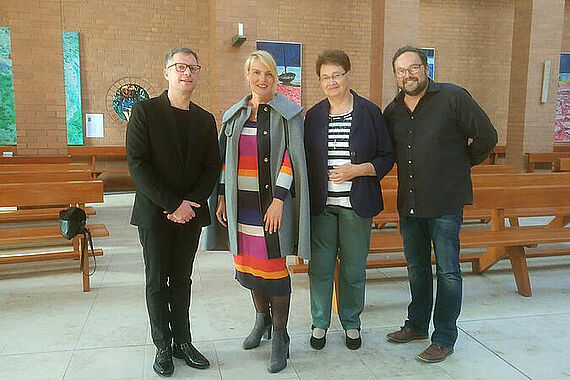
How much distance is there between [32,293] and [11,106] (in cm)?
695

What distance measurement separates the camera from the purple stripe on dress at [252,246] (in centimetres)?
248

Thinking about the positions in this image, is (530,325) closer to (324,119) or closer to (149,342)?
(324,119)

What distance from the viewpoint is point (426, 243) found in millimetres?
2807

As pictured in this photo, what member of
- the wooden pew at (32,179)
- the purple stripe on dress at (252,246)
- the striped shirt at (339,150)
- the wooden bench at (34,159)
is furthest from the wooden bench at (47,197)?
the wooden bench at (34,159)

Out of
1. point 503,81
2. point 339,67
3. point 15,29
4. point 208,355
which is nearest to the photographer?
point 339,67

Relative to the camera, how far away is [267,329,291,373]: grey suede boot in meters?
2.53

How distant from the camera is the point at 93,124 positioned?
32.2 feet

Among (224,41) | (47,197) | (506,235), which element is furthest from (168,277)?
(224,41)

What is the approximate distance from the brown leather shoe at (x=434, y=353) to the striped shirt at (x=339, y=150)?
0.93 meters

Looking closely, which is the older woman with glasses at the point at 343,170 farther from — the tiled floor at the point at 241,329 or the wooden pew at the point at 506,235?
the wooden pew at the point at 506,235

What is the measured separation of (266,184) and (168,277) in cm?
75

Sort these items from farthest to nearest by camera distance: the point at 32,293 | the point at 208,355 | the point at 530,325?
the point at 32,293, the point at 530,325, the point at 208,355

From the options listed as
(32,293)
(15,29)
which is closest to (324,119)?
(32,293)

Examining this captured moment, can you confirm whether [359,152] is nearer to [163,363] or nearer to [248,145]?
[248,145]
